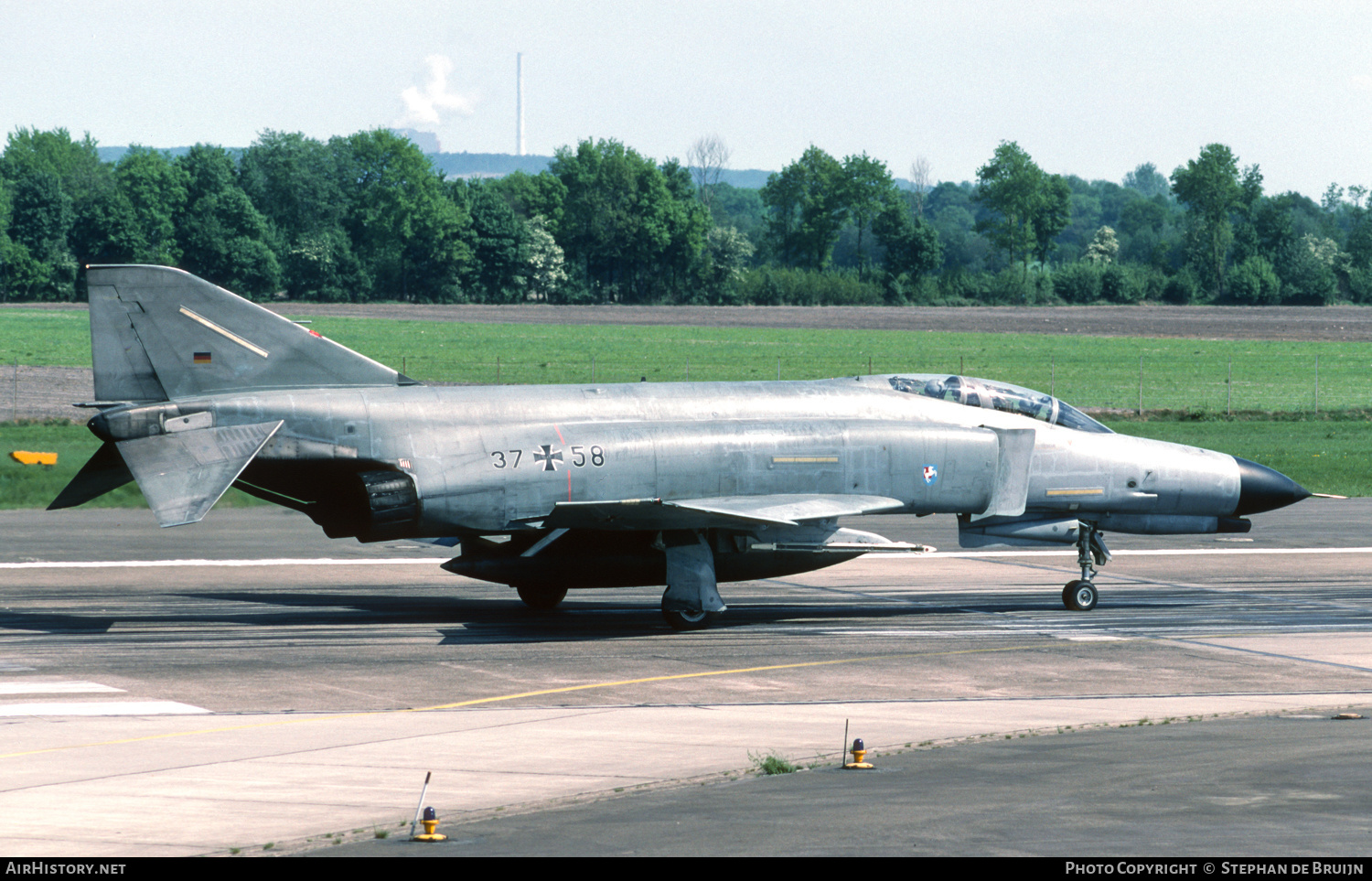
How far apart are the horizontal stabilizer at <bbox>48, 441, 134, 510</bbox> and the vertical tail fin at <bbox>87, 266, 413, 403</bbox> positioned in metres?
0.80

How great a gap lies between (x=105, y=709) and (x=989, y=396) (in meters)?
12.9

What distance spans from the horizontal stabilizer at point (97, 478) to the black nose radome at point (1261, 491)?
15.4 m

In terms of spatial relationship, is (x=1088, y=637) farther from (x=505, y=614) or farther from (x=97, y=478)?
(x=97, y=478)

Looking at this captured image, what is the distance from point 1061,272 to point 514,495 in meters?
137

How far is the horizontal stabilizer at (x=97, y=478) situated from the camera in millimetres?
19562

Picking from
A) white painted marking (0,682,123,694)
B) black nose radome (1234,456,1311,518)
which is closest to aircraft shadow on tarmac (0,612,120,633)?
white painted marking (0,682,123,694)

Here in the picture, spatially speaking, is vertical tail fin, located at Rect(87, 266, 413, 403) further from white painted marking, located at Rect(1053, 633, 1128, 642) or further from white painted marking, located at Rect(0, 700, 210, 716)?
white painted marking, located at Rect(1053, 633, 1128, 642)

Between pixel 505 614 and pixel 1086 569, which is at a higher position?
pixel 1086 569

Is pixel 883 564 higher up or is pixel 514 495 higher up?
pixel 514 495

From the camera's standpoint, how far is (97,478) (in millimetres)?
19719

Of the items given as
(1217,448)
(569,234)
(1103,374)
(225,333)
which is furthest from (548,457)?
(569,234)

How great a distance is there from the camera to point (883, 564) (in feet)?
88.6

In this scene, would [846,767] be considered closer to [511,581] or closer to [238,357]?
[511,581]

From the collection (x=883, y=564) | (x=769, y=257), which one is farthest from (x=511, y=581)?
(x=769, y=257)
